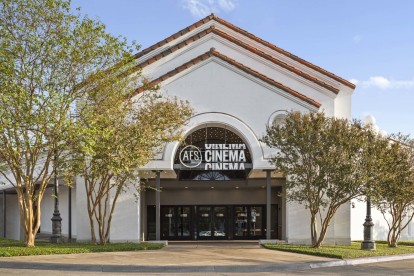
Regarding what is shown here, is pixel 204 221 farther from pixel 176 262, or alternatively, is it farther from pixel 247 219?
pixel 176 262

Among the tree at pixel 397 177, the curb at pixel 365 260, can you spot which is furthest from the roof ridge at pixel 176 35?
the curb at pixel 365 260

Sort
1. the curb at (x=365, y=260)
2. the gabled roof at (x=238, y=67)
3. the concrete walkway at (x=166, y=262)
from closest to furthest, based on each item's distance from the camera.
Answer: the concrete walkway at (x=166, y=262) → the curb at (x=365, y=260) → the gabled roof at (x=238, y=67)

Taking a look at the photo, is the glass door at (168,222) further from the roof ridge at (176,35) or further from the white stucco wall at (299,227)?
the roof ridge at (176,35)

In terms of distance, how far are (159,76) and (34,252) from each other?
12994mm

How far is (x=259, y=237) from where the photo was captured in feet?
117

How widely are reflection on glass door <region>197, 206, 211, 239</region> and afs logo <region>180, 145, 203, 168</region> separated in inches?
273

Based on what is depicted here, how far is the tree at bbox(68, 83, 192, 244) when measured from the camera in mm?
22625

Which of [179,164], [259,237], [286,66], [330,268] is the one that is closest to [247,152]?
[179,164]

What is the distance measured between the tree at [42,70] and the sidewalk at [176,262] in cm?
446

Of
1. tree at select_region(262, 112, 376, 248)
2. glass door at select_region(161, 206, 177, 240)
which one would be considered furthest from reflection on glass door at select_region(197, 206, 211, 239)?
tree at select_region(262, 112, 376, 248)

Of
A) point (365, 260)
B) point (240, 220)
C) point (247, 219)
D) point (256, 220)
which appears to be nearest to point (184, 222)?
point (240, 220)

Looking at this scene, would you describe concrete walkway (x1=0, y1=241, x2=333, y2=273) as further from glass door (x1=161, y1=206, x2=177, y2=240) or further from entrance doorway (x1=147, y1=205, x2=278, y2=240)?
glass door (x1=161, y1=206, x2=177, y2=240)

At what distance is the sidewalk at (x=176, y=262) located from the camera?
18.6m

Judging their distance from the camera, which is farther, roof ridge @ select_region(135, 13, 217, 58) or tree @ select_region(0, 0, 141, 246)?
roof ridge @ select_region(135, 13, 217, 58)
